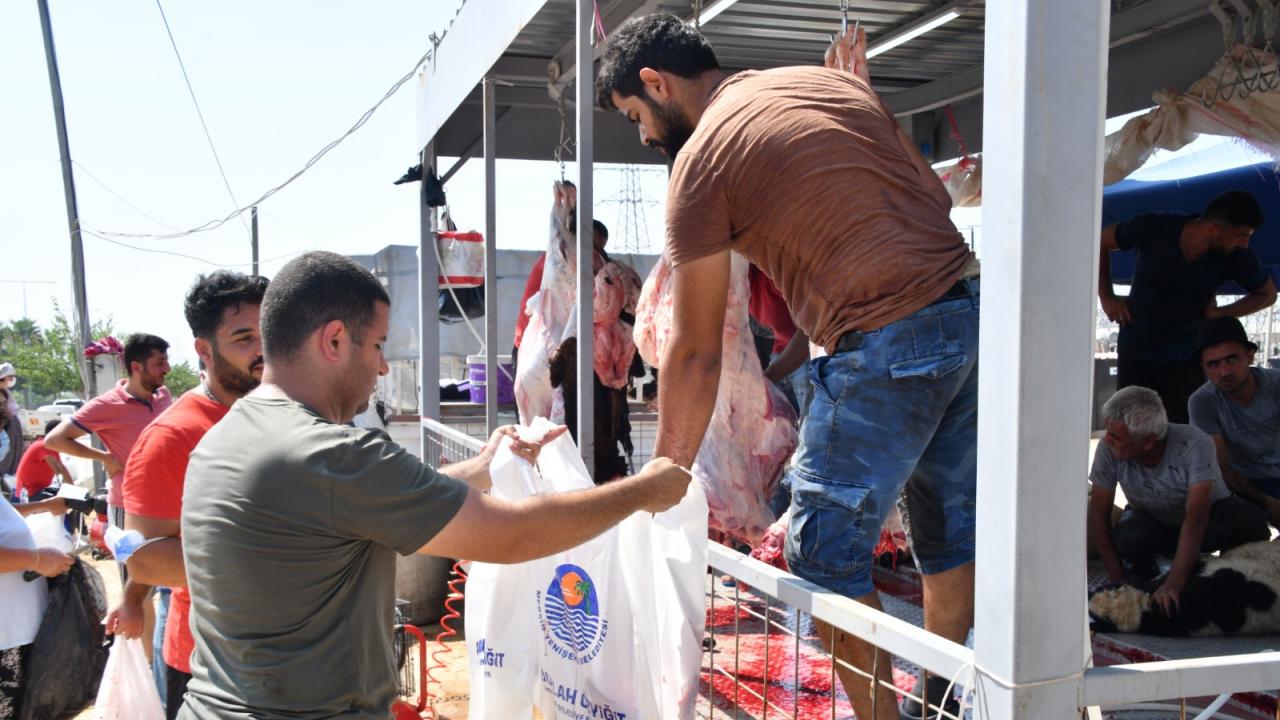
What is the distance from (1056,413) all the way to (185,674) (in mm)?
2842

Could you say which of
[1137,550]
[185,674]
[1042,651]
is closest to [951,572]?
[1042,651]

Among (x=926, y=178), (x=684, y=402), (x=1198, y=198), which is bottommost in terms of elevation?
(x=684, y=402)

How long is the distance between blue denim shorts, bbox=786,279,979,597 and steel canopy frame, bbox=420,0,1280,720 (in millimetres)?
594

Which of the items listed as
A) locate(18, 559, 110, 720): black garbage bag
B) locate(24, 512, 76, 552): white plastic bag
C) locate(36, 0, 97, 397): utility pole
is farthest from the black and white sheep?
locate(36, 0, 97, 397): utility pole

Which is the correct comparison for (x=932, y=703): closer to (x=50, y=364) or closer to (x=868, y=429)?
(x=868, y=429)

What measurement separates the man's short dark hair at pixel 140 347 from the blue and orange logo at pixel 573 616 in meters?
4.90

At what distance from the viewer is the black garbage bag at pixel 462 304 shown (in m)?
7.77

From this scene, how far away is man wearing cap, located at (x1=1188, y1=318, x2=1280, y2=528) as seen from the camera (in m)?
4.96

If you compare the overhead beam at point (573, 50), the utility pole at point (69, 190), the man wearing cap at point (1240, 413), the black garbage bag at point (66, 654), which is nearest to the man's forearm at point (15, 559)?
the black garbage bag at point (66, 654)

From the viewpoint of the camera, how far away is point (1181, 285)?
17.8 ft

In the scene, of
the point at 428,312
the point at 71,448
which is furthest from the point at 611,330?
the point at 71,448

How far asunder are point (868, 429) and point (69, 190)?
13.8 m

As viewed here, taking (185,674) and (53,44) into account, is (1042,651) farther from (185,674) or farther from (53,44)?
(53,44)

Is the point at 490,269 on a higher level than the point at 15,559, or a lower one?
higher
